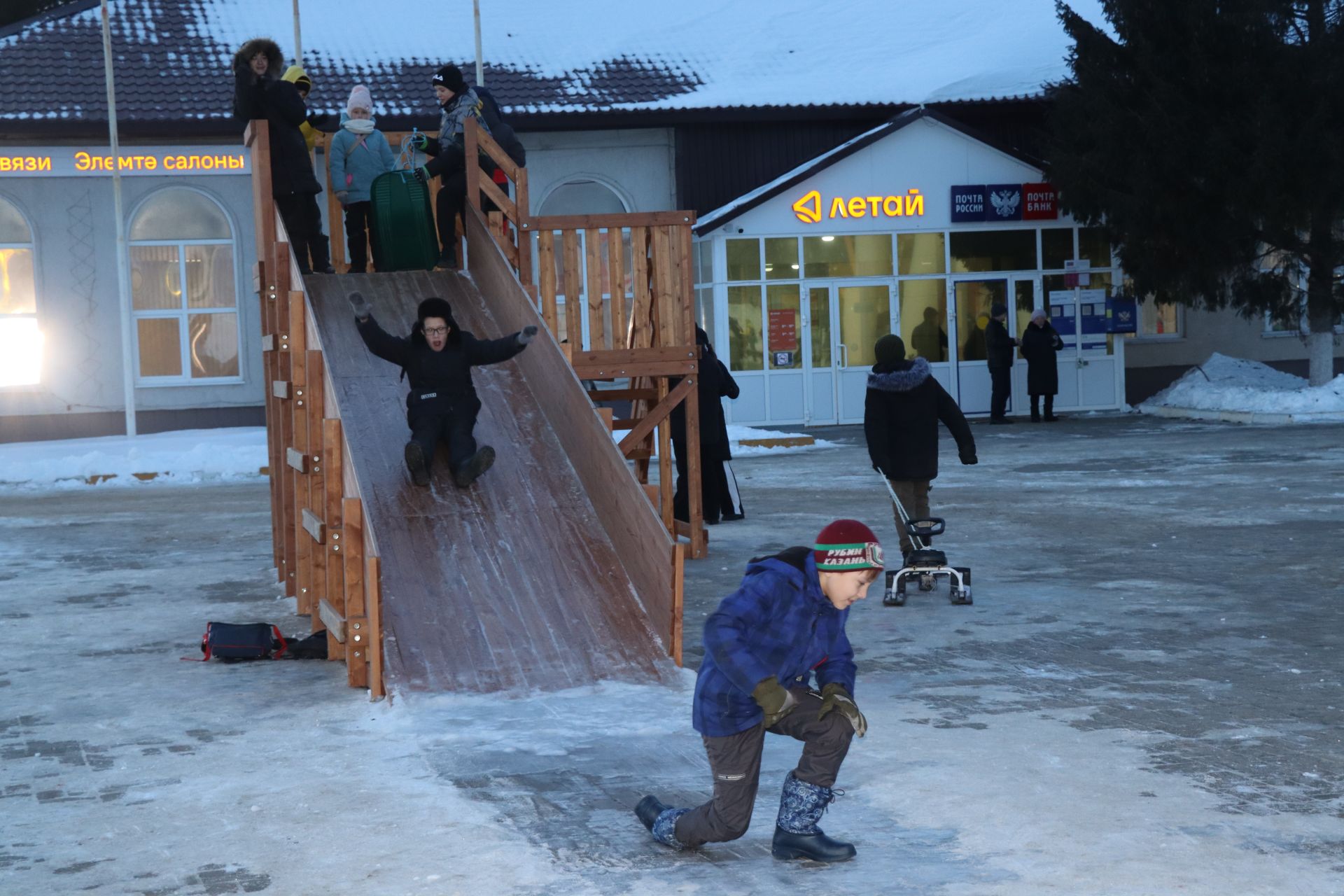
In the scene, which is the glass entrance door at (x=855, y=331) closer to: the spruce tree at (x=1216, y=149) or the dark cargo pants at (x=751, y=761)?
the spruce tree at (x=1216, y=149)

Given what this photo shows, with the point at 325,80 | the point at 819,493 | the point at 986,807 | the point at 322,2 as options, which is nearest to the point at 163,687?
the point at 986,807

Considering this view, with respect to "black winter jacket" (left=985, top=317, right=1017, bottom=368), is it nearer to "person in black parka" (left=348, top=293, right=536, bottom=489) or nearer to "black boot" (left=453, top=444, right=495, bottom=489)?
"person in black parka" (left=348, top=293, right=536, bottom=489)

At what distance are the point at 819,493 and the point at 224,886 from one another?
11.6 metres

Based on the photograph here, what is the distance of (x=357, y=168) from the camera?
12711 mm

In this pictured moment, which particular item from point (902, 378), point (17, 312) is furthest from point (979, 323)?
point (902, 378)

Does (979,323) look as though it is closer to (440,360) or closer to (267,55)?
(267,55)

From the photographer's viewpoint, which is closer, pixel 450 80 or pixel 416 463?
pixel 416 463

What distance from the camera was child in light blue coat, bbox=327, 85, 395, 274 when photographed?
12609 mm

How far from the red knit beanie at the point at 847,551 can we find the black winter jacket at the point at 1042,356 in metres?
20.8

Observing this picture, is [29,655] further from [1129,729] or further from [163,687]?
[1129,729]

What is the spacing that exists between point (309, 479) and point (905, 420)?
384 cm

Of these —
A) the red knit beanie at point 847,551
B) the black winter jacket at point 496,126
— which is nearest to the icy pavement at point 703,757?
the red knit beanie at point 847,551

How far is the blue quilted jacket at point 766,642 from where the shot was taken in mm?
4773

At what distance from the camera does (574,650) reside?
25.8 feet
